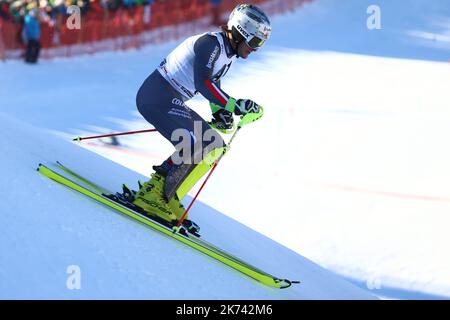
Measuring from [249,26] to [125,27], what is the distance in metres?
13.5

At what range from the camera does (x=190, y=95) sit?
6324 mm

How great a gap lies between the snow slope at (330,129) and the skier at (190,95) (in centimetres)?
77

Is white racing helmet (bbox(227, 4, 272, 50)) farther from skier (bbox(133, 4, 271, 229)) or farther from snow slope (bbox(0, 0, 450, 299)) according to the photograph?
snow slope (bbox(0, 0, 450, 299))

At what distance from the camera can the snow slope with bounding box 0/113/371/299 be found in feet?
16.2

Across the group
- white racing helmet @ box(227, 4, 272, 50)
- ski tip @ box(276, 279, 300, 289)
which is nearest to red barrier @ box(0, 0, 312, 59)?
white racing helmet @ box(227, 4, 272, 50)

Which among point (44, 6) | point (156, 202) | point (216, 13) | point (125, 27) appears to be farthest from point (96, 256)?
point (216, 13)

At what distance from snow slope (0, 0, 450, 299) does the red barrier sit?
36 cm

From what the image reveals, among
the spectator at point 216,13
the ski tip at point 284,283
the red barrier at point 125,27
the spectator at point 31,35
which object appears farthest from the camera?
the spectator at point 216,13

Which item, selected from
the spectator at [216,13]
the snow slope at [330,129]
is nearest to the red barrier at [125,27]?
the spectator at [216,13]

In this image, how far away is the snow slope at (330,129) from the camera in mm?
9102

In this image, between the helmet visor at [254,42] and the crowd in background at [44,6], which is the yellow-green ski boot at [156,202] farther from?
the crowd in background at [44,6]

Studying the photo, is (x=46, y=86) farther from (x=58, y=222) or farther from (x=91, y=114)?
(x=58, y=222)

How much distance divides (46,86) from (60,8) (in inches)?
99.1

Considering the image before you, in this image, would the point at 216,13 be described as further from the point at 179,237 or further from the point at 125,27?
the point at 179,237
